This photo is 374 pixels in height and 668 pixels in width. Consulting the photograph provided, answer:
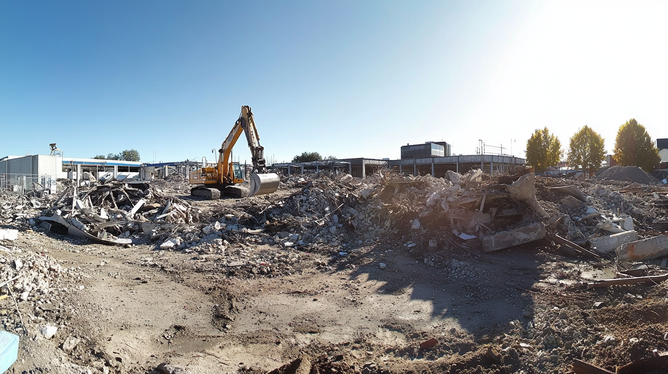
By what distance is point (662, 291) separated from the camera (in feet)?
17.9

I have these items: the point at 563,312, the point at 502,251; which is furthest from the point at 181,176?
the point at 563,312

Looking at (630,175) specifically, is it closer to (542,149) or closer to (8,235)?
(542,149)

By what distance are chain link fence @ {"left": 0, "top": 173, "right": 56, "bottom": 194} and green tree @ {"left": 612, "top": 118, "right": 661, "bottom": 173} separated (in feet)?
190

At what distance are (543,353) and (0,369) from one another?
17.7 ft

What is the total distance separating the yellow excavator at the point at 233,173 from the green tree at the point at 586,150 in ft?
156

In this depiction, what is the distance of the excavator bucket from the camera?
51.3 feet

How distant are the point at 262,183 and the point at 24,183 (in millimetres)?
20161

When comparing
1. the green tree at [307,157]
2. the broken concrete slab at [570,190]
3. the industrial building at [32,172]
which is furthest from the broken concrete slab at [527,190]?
the green tree at [307,157]

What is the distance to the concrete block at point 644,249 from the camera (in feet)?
25.1

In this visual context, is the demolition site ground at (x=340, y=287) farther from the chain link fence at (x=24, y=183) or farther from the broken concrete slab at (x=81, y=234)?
the chain link fence at (x=24, y=183)

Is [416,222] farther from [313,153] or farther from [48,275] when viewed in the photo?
[313,153]

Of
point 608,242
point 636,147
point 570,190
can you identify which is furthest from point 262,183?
point 636,147

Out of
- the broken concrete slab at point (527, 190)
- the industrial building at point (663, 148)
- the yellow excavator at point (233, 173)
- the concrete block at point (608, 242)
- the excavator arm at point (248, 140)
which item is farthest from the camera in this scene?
the industrial building at point (663, 148)

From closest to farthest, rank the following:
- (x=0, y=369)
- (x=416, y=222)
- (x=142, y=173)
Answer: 1. (x=0, y=369)
2. (x=416, y=222)
3. (x=142, y=173)
